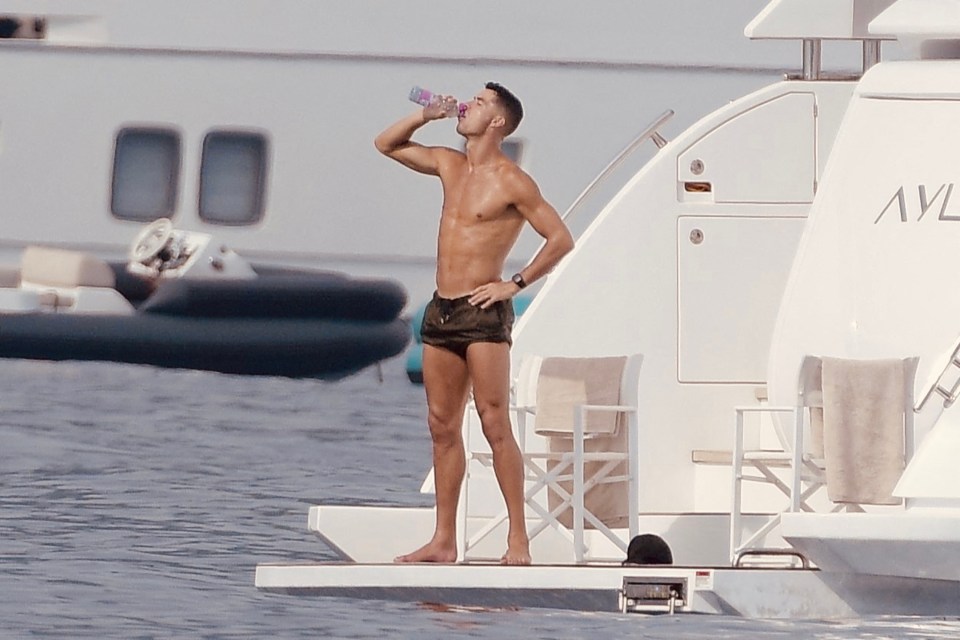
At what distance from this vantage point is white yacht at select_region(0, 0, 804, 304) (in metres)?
25.4

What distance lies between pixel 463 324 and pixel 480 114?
78cm

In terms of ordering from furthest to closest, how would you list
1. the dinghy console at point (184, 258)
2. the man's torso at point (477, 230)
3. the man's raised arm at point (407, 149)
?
the dinghy console at point (184, 258) → the man's raised arm at point (407, 149) → the man's torso at point (477, 230)

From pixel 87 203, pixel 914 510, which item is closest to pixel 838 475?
pixel 914 510

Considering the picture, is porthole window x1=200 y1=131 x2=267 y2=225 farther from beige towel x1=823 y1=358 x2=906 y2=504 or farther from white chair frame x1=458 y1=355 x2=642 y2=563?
beige towel x1=823 y1=358 x2=906 y2=504

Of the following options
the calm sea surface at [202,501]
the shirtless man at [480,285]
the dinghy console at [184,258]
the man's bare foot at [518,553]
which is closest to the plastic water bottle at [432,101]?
the shirtless man at [480,285]

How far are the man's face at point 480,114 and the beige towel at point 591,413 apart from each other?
1.09 m

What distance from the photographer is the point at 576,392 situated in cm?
1025

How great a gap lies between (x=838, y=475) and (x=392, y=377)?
1596 centimetres

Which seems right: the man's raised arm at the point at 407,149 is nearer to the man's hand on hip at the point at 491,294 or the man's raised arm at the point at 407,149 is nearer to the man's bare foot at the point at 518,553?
the man's hand on hip at the point at 491,294

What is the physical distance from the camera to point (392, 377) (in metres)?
25.2

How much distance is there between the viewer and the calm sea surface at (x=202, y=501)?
9.62 metres

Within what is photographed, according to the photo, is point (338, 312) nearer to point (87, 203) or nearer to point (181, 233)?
point (181, 233)

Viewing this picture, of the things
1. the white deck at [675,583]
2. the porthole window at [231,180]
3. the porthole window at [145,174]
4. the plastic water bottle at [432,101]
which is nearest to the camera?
the white deck at [675,583]

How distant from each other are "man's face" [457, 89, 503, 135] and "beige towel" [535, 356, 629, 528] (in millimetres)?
1091
